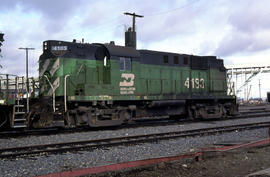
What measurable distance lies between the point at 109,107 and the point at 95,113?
3.02 ft

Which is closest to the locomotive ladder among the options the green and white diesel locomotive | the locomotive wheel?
the green and white diesel locomotive

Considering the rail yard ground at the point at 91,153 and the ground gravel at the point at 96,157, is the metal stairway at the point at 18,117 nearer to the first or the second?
the rail yard ground at the point at 91,153

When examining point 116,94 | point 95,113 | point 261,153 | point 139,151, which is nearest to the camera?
point 261,153

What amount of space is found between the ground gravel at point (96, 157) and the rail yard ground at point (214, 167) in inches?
51.8

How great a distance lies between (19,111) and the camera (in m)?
11.4

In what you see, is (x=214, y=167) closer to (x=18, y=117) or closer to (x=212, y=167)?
(x=212, y=167)

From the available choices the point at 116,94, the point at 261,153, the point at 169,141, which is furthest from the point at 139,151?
the point at 116,94

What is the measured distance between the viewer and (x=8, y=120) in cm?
1166

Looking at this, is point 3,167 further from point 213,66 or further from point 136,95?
point 213,66

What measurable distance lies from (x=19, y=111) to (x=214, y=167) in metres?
8.07

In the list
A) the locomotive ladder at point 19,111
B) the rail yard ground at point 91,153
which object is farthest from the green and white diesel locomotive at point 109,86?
the rail yard ground at point 91,153

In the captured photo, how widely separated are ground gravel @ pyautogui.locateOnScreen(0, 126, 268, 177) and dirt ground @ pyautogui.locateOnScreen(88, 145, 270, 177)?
1309 millimetres

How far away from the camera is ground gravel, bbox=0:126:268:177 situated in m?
6.18

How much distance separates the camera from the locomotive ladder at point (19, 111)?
1077cm
